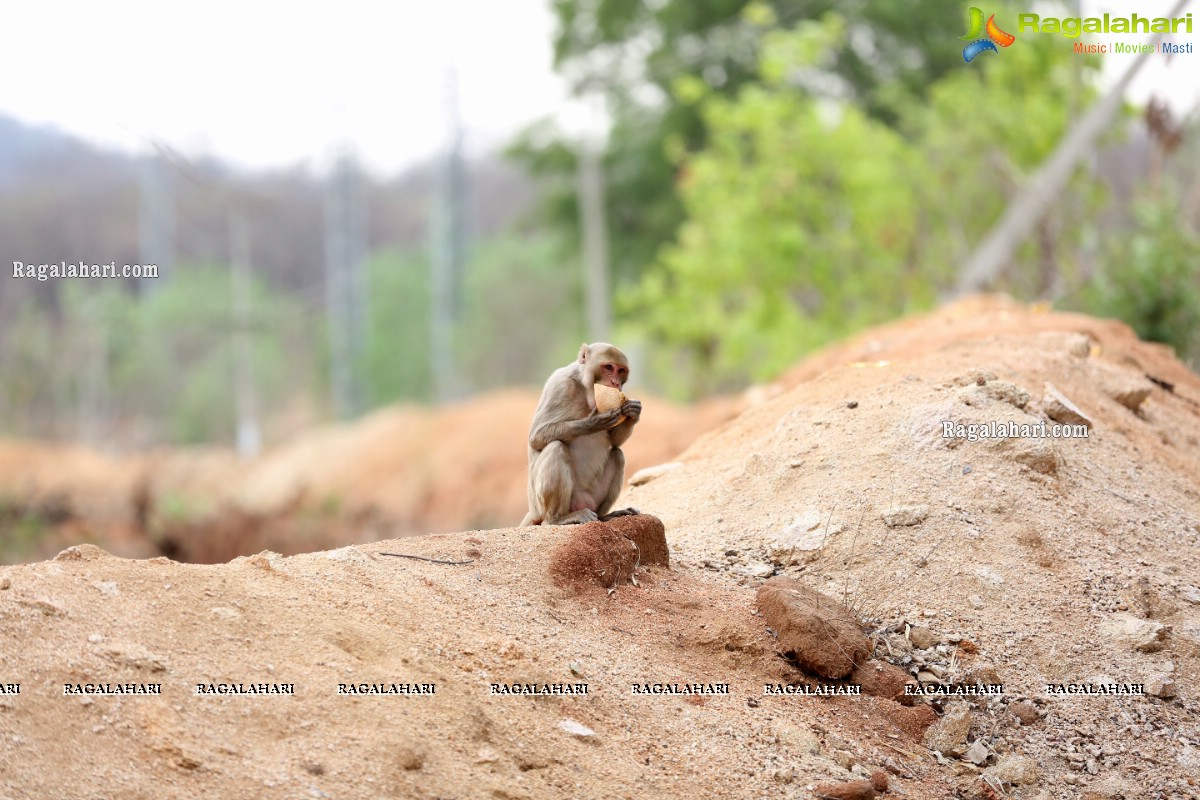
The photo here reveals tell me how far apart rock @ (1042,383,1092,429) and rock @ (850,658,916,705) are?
2.66 m

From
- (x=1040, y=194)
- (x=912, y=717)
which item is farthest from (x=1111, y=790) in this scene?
(x=1040, y=194)

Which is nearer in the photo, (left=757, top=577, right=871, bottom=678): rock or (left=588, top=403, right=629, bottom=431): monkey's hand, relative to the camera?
(left=757, top=577, right=871, bottom=678): rock

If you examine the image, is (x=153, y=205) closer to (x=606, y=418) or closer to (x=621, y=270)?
(x=621, y=270)

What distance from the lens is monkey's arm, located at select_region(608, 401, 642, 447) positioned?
261 inches

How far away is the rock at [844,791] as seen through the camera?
4.94 metres

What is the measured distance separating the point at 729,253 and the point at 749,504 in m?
15.3

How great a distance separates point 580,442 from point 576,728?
2.11m

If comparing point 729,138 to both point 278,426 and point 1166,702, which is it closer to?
point 1166,702

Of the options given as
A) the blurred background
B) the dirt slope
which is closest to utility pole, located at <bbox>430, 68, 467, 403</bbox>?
the blurred background

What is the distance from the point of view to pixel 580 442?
685cm

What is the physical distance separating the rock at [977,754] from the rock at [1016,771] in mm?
55

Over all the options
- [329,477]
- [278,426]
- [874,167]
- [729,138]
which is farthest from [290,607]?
[278,426]

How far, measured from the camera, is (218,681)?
4.65 m

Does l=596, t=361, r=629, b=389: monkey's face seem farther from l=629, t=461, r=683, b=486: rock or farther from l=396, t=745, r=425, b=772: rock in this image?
l=396, t=745, r=425, b=772: rock
